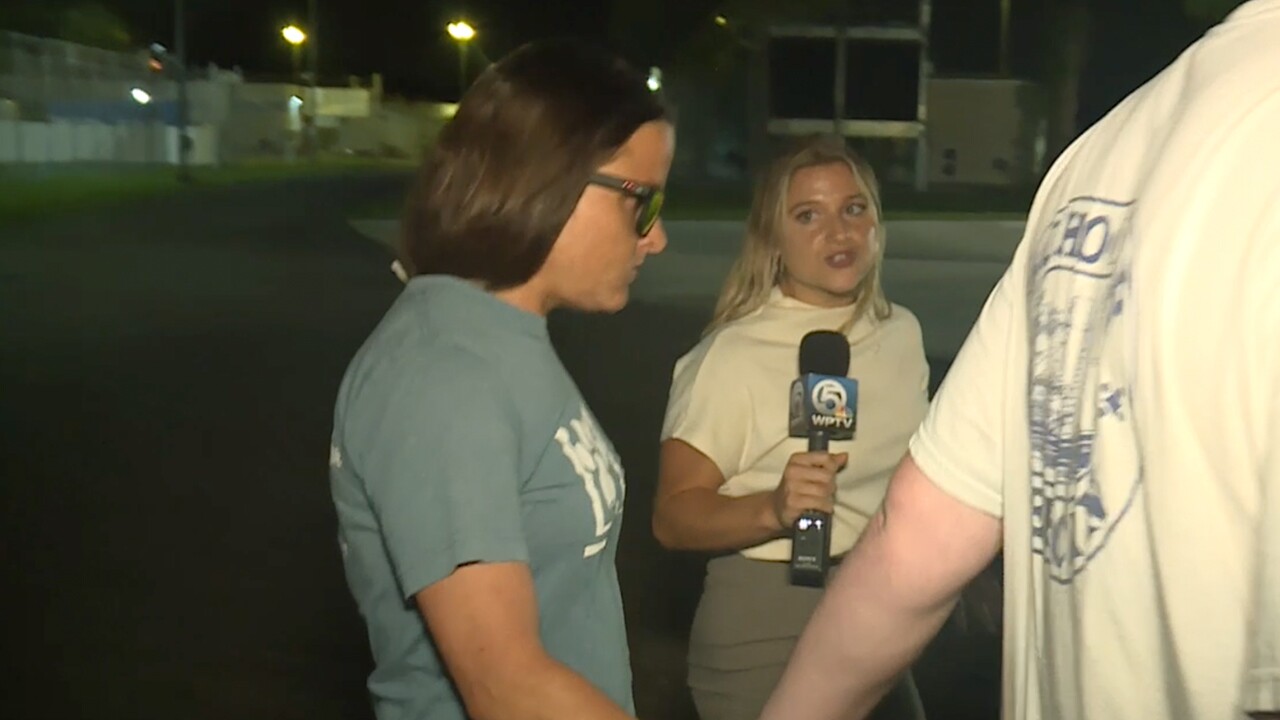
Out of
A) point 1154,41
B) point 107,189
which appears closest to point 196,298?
point 1154,41

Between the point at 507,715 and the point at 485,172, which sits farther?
the point at 485,172

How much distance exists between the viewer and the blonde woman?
11.1 feet

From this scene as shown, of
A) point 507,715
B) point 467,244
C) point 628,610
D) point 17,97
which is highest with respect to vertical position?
point 17,97

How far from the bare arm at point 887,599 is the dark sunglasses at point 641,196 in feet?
2.03

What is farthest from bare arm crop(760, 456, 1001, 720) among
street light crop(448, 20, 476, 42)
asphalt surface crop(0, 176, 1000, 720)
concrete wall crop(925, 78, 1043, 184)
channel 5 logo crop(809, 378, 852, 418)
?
concrete wall crop(925, 78, 1043, 184)

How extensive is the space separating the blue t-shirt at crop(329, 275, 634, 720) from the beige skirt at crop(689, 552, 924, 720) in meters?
1.04

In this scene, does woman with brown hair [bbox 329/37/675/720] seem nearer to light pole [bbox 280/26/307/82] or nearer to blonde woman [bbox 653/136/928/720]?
blonde woman [bbox 653/136/928/720]

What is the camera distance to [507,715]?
194 centimetres

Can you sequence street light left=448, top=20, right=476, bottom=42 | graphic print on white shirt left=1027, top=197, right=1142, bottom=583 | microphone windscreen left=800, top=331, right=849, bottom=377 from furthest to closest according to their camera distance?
street light left=448, top=20, right=476, bottom=42, microphone windscreen left=800, top=331, right=849, bottom=377, graphic print on white shirt left=1027, top=197, right=1142, bottom=583

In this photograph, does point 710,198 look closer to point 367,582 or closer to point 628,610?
point 628,610

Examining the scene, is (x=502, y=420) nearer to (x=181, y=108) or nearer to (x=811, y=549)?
(x=811, y=549)

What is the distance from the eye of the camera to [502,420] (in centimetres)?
203

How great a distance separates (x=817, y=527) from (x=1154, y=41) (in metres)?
26.1

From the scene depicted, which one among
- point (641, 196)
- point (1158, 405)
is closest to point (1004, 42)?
point (641, 196)
